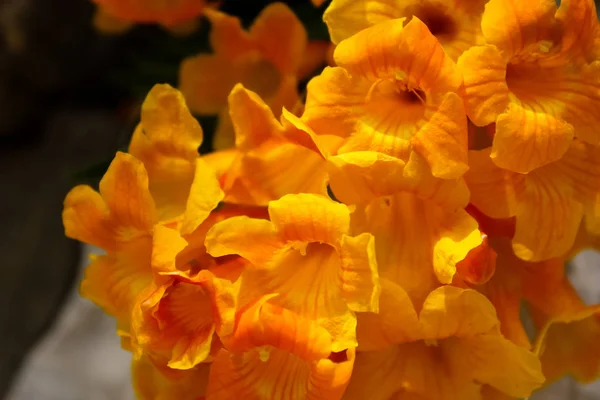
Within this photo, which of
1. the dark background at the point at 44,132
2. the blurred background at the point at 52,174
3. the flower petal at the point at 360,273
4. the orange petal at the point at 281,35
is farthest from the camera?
the dark background at the point at 44,132

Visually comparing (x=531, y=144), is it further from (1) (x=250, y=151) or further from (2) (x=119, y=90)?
(2) (x=119, y=90)

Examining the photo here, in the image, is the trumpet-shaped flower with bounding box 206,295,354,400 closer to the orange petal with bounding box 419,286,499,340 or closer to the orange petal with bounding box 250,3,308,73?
the orange petal with bounding box 419,286,499,340

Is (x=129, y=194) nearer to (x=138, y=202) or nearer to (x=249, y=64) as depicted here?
(x=138, y=202)

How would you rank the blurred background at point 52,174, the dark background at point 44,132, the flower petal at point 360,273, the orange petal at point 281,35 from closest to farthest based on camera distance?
the flower petal at point 360,273
the orange petal at point 281,35
the blurred background at point 52,174
the dark background at point 44,132

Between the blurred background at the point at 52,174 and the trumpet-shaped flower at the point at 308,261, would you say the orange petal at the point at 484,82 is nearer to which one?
the trumpet-shaped flower at the point at 308,261

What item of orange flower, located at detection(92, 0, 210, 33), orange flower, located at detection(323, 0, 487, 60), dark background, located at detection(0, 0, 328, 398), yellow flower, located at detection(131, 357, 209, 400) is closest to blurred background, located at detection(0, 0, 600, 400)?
dark background, located at detection(0, 0, 328, 398)

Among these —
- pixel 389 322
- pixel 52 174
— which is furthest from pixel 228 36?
pixel 52 174

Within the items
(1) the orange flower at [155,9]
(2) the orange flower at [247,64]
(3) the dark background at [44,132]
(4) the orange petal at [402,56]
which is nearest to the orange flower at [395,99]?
(4) the orange petal at [402,56]
